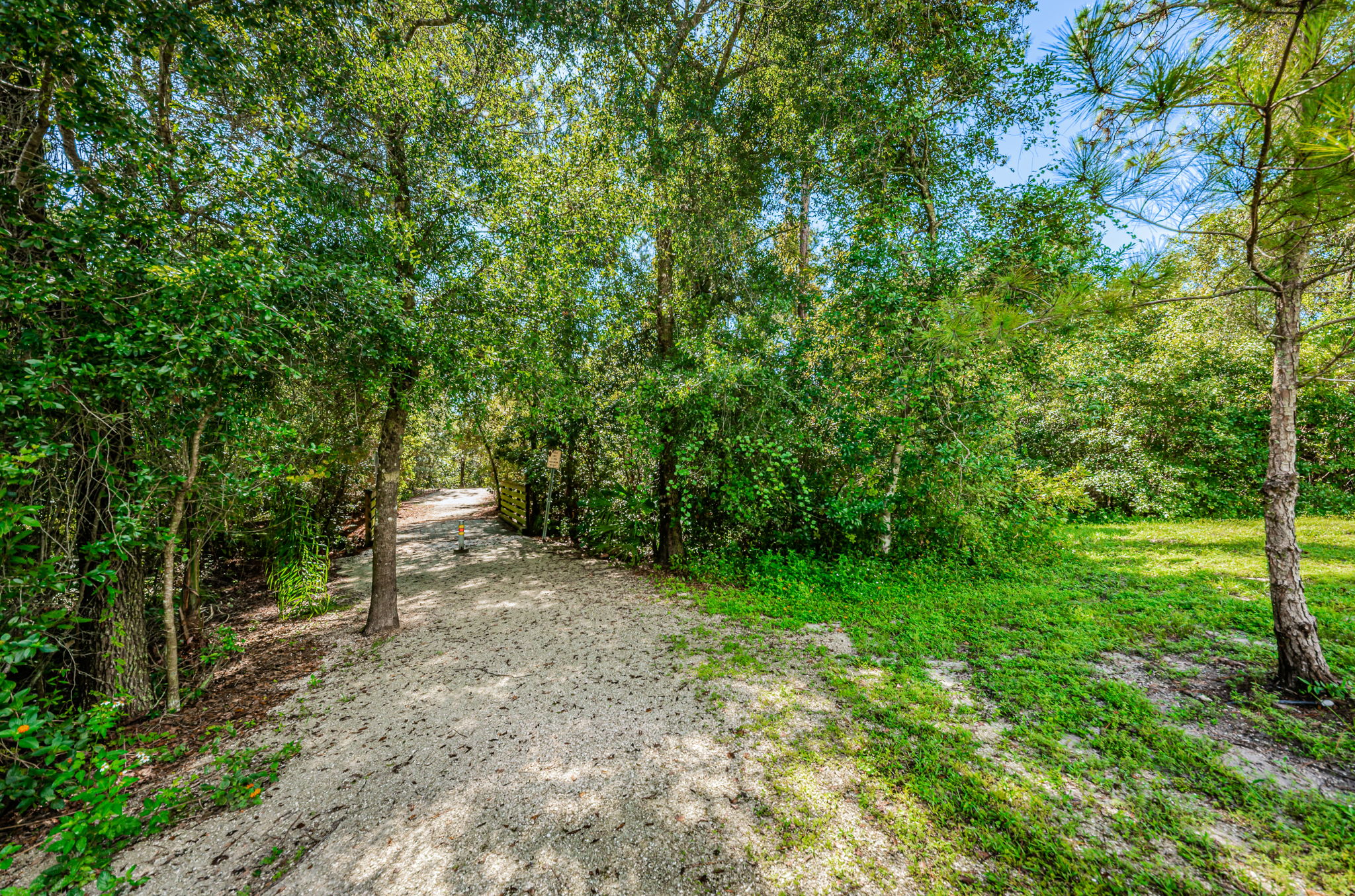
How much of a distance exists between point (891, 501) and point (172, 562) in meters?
7.97

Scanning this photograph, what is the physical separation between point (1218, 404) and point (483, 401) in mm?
15255

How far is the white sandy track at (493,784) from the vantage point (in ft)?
7.07

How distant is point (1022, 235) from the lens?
17.7 feet

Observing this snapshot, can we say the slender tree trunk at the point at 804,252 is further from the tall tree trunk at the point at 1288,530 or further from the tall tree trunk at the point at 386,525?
the tall tree trunk at the point at 386,525

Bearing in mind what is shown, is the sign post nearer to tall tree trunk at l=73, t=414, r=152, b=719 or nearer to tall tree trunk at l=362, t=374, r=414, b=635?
tall tree trunk at l=362, t=374, r=414, b=635

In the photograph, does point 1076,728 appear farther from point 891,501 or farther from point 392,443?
point 392,443

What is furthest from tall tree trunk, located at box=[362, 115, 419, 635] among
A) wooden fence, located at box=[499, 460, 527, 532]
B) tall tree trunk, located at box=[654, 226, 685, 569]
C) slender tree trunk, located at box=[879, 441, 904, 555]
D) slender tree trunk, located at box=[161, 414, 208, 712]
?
slender tree trunk, located at box=[879, 441, 904, 555]

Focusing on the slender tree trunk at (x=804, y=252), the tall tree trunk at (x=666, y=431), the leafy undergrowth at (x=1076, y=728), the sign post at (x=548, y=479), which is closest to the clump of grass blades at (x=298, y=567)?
the sign post at (x=548, y=479)

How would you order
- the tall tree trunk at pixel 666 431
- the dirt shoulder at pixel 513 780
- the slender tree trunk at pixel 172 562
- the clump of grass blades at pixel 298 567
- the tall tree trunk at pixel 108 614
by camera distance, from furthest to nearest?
the tall tree trunk at pixel 666 431, the clump of grass blades at pixel 298 567, the slender tree trunk at pixel 172 562, the tall tree trunk at pixel 108 614, the dirt shoulder at pixel 513 780

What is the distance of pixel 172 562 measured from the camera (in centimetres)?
350

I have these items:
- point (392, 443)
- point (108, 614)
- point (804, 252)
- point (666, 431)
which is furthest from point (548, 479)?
point (804, 252)

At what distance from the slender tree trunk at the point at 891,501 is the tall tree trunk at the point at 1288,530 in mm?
3140

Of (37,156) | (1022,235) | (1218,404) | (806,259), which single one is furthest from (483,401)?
(1218,404)

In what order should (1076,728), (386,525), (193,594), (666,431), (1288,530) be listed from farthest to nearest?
(666,431) → (386,525) → (193,594) → (1288,530) → (1076,728)
